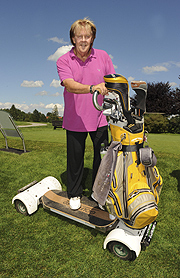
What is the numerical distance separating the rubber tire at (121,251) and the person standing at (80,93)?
78 centimetres

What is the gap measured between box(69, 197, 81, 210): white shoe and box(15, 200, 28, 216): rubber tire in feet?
2.48

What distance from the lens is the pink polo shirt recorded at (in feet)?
8.20

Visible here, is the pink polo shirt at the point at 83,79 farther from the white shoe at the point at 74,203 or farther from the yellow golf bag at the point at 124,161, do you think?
the white shoe at the point at 74,203

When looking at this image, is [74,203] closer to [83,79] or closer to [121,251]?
[121,251]

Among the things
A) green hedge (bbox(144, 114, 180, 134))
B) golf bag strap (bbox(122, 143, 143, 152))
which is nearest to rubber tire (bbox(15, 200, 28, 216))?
golf bag strap (bbox(122, 143, 143, 152))

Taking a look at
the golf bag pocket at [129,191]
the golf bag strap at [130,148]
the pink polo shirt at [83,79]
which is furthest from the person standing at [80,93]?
the golf bag pocket at [129,191]

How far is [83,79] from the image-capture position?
259 centimetres

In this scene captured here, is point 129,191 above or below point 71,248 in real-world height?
above

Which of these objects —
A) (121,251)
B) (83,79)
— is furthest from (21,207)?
(83,79)

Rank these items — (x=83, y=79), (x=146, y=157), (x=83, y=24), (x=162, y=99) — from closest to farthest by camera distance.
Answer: (x=146, y=157) < (x=83, y=24) < (x=83, y=79) < (x=162, y=99)

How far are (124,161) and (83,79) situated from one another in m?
1.22

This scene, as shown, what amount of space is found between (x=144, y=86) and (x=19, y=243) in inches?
92.6

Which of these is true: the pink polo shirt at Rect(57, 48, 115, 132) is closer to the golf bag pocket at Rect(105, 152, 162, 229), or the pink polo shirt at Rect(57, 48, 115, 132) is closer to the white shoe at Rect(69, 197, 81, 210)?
the golf bag pocket at Rect(105, 152, 162, 229)

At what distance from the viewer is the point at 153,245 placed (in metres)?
2.42
